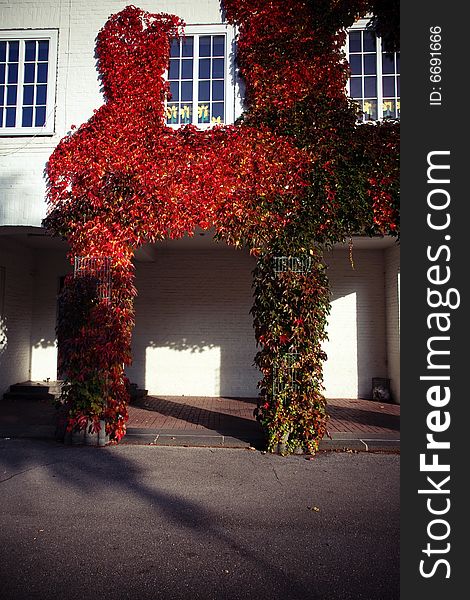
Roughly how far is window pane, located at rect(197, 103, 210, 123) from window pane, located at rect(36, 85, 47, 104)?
2.67 m

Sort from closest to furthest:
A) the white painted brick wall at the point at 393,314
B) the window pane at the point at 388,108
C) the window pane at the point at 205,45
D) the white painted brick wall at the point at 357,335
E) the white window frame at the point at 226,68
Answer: the white window frame at the point at 226,68
the window pane at the point at 388,108
the window pane at the point at 205,45
the white painted brick wall at the point at 393,314
the white painted brick wall at the point at 357,335

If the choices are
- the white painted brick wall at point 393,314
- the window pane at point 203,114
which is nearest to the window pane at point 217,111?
the window pane at point 203,114

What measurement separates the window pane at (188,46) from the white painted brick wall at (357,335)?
597cm

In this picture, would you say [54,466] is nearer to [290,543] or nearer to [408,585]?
[290,543]

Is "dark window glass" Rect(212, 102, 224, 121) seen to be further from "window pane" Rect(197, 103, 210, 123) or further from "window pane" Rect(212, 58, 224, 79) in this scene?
"window pane" Rect(212, 58, 224, 79)

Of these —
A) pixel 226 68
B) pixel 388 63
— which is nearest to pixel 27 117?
pixel 226 68

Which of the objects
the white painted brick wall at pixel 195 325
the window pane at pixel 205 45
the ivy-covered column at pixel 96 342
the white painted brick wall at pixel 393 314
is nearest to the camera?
the ivy-covered column at pixel 96 342

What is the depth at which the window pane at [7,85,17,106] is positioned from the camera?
333 inches

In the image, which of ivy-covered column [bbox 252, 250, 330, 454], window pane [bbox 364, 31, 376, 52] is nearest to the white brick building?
window pane [bbox 364, 31, 376, 52]

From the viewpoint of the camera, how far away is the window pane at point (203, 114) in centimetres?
821

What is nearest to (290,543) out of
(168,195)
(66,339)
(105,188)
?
(66,339)

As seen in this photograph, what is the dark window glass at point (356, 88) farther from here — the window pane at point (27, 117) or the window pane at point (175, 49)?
the window pane at point (27, 117)

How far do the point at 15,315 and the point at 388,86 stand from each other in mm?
9222

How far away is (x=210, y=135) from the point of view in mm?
7594
